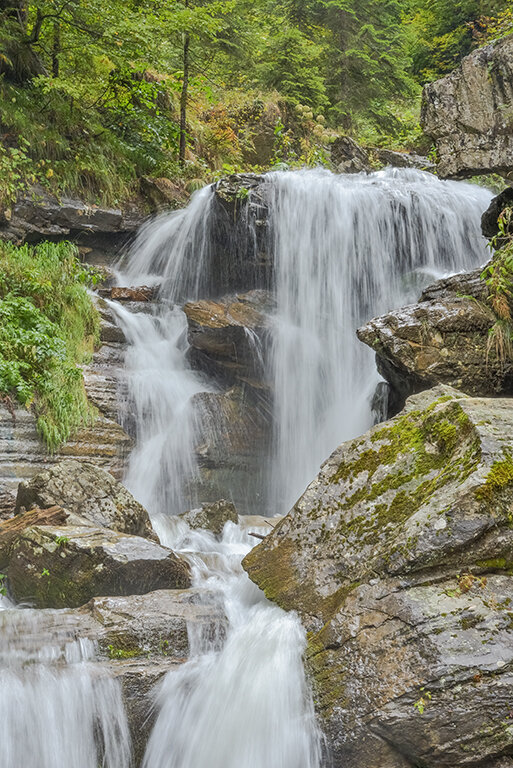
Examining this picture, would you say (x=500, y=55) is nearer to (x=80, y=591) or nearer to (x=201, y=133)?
(x=80, y=591)

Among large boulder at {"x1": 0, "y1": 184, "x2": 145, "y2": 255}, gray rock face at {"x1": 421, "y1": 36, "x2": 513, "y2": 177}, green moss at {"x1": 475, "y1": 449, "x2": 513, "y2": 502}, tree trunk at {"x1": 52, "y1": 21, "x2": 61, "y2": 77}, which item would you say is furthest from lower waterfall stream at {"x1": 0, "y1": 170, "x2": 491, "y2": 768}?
tree trunk at {"x1": 52, "y1": 21, "x2": 61, "y2": 77}

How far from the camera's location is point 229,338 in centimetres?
912

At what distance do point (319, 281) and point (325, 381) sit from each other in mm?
1978

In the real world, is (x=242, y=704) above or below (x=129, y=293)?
below

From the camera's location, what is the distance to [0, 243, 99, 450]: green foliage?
6.70 meters

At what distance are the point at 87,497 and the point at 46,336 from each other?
9.16 ft

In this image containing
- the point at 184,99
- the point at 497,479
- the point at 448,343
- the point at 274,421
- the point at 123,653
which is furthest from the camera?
the point at 184,99

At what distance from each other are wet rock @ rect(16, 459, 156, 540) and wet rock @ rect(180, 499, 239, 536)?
2.91ft

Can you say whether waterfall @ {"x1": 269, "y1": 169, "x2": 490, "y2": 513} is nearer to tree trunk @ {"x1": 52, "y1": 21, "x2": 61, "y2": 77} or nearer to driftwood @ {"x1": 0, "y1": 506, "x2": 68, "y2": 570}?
driftwood @ {"x1": 0, "y1": 506, "x2": 68, "y2": 570}

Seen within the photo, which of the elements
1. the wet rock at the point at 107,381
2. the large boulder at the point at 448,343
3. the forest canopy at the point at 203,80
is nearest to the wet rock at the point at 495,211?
the large boulder at the point at 448,343

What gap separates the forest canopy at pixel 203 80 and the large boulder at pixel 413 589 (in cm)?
770

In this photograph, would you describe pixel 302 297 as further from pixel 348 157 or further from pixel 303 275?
pixel 348 157

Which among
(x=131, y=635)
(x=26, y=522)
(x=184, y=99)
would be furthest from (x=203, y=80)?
(x=131, y=635)

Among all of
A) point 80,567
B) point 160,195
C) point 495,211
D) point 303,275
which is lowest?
point 80,567
